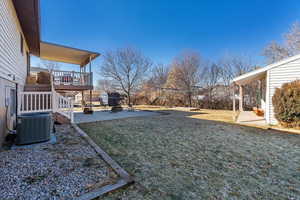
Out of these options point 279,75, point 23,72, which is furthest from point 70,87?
point 279,75

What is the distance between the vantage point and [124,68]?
18.3 meters

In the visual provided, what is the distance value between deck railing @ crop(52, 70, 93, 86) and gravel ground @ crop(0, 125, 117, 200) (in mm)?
6229

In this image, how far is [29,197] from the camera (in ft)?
5.22

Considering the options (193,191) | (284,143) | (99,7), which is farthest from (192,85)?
(193,191)

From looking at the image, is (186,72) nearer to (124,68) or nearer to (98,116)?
(124,68)

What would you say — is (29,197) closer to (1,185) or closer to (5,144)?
(1,185)

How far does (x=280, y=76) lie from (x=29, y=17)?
32.9ft

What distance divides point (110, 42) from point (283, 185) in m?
19.5

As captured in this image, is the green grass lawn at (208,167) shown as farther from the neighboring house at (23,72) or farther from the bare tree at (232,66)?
the bare tree at (232,66)

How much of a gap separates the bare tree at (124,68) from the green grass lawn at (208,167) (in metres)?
14.9

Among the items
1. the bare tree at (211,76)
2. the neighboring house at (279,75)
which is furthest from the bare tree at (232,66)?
the neighboring house at (279,75)

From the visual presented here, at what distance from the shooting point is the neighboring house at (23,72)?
141 inches

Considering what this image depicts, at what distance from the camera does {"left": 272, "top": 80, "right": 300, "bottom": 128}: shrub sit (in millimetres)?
5051

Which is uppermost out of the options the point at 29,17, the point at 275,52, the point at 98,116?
the point at 275,52
